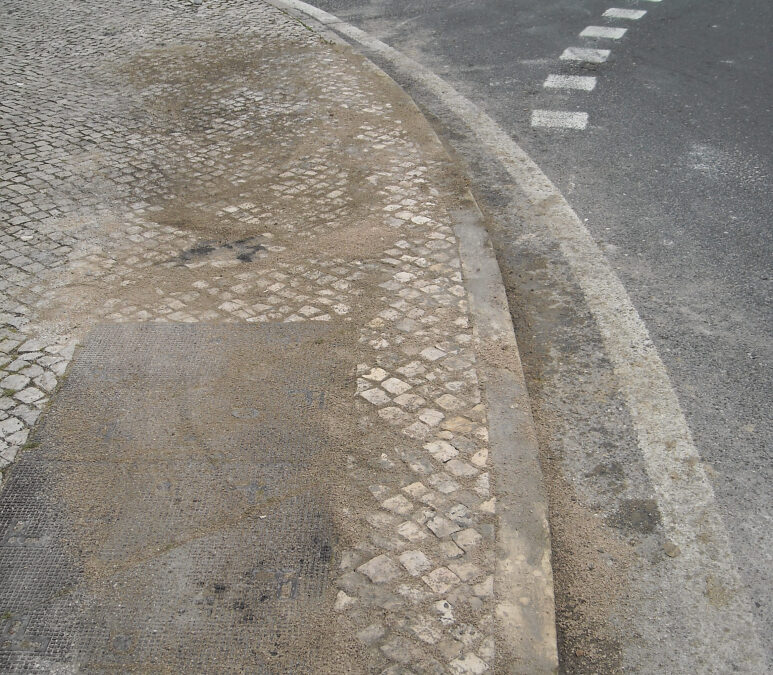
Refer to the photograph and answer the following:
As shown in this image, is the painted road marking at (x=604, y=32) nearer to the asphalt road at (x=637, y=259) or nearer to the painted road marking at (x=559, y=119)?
the asphalt road at (x=637, y=259)

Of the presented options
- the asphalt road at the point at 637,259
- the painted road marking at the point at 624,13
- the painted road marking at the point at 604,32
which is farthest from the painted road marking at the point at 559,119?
the painted road marking at the point at 624,13

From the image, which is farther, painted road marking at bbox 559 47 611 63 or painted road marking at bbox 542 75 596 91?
painted road marking at bbox 559 47 611 63

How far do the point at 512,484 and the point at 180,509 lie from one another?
1.71 metres

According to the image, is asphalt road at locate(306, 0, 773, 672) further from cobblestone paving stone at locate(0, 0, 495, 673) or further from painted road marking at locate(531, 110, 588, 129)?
cobblestone paving stone at locate(0, 0, 495, 673)

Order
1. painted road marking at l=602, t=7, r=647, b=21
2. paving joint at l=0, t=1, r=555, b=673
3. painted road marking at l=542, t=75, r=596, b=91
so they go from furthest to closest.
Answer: painted road marking at l=602, t=7, r=647, b=21
painted road marking at l=542, t=75, r=596, b=91
paving joint at l=0, t=1, r=555, b=673

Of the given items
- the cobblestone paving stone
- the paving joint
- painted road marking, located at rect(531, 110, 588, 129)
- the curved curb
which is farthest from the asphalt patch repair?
painted road marking, located at rect(531, 110, 588, 129)

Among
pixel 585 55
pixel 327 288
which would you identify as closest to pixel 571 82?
pixel 585 55

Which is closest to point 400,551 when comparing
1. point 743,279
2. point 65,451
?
point 65,451

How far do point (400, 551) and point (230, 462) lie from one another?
1084 millimetres

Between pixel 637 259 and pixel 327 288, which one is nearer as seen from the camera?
pixel 327 288

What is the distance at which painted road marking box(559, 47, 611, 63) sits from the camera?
991 centimetres

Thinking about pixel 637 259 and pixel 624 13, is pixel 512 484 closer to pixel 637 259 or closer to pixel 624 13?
pixel 637 259

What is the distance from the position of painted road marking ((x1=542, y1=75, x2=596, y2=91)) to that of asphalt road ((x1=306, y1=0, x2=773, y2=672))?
148 millimetres

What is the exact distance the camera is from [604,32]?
1076cm
